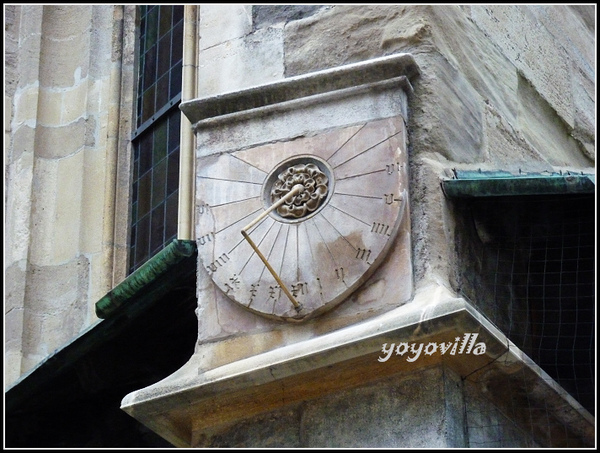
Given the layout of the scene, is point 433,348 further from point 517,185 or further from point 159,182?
point 159,182

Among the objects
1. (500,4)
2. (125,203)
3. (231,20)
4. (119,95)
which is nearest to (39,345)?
(125,203)

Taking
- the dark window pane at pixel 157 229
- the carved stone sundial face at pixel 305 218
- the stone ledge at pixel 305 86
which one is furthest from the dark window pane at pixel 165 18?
the carved stone sundial face at pixel 305 218

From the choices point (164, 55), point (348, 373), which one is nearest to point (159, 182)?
point (164, 55)

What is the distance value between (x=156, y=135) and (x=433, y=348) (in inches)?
119

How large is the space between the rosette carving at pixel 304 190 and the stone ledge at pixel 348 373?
0.51 metres

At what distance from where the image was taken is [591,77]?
8.33 meters

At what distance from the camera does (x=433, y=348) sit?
5.69 meters

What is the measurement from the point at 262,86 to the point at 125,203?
219cm

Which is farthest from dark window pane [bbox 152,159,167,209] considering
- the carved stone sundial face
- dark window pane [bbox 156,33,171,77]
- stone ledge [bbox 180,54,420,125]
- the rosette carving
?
the rosette carving

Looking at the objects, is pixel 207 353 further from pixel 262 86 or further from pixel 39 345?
pixel 39 345

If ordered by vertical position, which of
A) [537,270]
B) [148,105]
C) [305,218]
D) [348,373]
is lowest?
[348,373]

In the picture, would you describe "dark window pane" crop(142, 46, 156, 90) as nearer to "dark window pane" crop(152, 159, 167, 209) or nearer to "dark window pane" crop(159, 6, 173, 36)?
"dark window pane" crop(159, 6, 173, 36)

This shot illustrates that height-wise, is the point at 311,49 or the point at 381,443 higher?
the point at 311,49

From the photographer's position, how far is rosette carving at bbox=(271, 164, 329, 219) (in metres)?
6.11
